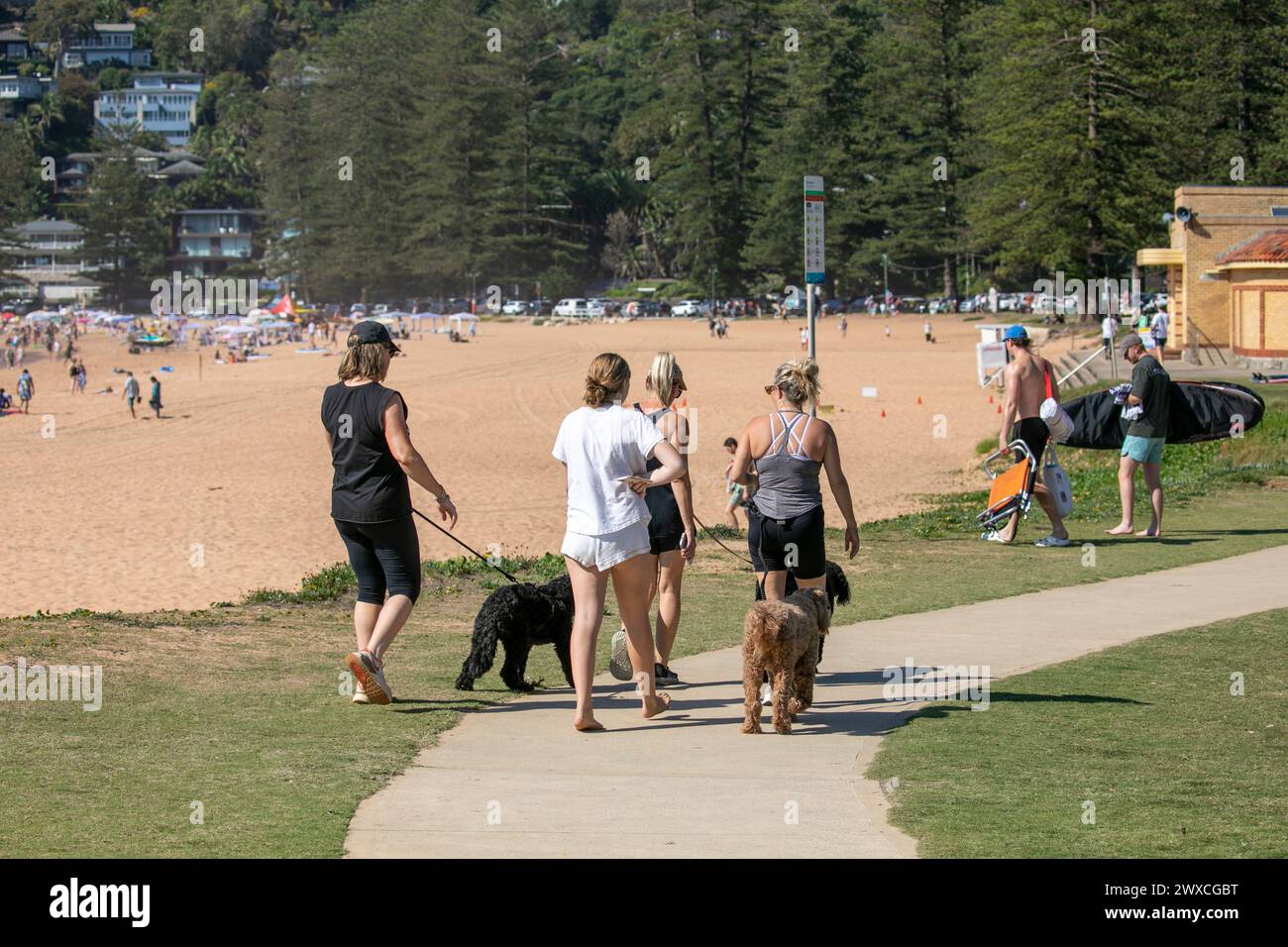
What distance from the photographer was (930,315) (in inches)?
3081

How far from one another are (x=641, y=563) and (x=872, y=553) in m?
6.79

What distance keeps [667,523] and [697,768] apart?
1.70m

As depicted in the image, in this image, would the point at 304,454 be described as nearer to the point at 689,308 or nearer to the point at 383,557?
the point at 383,557

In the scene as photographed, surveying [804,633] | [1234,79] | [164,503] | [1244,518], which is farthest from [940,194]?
[804,633]

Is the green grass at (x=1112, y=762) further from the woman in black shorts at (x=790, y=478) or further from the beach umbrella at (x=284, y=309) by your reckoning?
the beach umbrella at (x=284, y=309)

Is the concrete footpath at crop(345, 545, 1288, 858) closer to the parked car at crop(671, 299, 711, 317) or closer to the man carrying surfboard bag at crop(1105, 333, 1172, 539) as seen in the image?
the man carrying surfboard bag at crop(1105, 333, 1172, 539)

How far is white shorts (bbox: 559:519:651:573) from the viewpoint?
7012mm

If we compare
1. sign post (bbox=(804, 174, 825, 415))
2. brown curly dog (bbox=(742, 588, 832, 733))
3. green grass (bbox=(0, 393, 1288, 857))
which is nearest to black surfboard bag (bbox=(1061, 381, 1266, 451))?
green grass (bbox=(0, 393, 1288, 857))

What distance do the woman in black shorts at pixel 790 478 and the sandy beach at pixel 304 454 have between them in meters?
5.87

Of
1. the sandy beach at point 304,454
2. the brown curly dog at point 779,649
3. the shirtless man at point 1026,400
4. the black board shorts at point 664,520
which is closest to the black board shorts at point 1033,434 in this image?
the shirtless man at point 1026,400

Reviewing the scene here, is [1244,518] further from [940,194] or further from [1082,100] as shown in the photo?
[940,194]

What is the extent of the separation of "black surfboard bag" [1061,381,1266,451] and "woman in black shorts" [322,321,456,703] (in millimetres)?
9760

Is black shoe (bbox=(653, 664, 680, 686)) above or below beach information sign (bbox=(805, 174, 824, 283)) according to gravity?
below

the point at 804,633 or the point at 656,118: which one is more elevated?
the point at 656,118
